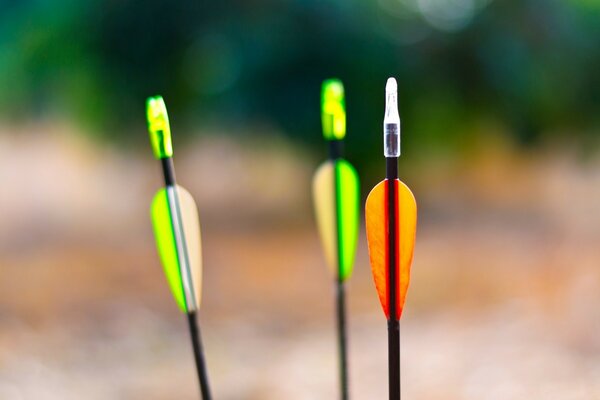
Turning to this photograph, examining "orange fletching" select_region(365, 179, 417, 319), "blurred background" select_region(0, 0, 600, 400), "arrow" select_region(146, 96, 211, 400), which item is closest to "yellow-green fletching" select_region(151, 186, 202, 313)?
"arrow" select_region(146, 96, 211, 400)

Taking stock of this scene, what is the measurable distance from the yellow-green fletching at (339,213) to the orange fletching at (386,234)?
132 millimetres

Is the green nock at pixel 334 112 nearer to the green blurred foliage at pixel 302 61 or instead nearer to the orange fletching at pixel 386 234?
the orange fletching at pixel 386 234

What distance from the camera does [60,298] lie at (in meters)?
1.84

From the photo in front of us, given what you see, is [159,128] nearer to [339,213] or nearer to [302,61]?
[339,213]

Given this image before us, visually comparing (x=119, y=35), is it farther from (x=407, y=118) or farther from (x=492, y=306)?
(x=492, y=306)

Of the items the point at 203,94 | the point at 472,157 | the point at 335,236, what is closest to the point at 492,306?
the point at 472,157

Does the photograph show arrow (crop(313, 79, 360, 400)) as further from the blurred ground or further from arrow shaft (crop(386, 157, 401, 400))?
the blurred ground

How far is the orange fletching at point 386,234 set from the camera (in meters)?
0.41

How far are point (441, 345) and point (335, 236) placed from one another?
1061 millimetres

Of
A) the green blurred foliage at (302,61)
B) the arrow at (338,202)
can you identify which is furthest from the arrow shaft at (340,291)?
the green blurred foliage at (302,61)

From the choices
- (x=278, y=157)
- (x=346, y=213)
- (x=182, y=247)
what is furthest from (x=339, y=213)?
(x=278, y=157)

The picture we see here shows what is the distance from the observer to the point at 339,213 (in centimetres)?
56

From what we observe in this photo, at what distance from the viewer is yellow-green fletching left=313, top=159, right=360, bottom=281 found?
555mm

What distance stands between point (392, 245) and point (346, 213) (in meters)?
0.15
